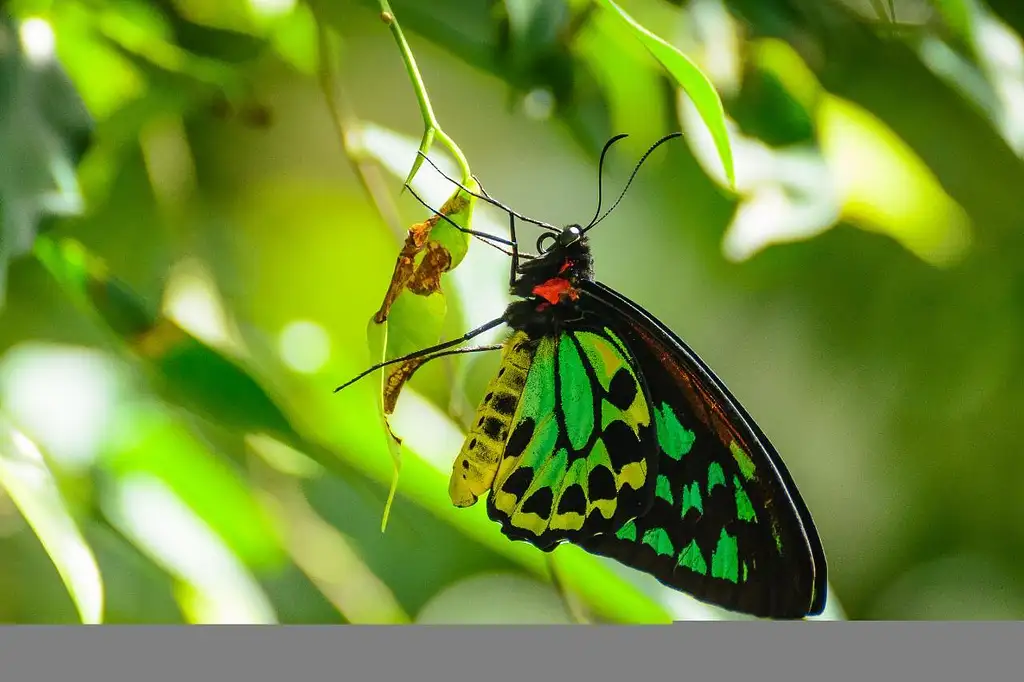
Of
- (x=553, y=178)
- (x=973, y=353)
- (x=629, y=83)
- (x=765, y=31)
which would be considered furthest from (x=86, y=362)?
(x=973, y=353)

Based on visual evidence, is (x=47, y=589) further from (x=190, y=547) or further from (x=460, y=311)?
(x=460, y=311)

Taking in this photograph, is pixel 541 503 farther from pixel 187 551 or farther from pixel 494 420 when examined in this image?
pixel 187 551

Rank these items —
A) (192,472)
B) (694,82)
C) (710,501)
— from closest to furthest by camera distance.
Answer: (694,82) → (710,501) → (192,472)

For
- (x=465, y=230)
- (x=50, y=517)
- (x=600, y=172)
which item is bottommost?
(x=50, y=517)

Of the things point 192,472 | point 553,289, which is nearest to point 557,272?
point 553,289

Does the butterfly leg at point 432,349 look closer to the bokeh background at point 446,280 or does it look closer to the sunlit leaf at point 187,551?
the bokeh background at point 446,280

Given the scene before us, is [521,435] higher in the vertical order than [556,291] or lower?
lower

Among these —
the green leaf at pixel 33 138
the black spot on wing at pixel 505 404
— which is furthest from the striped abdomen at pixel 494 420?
the green leaf at pixel 33 138
